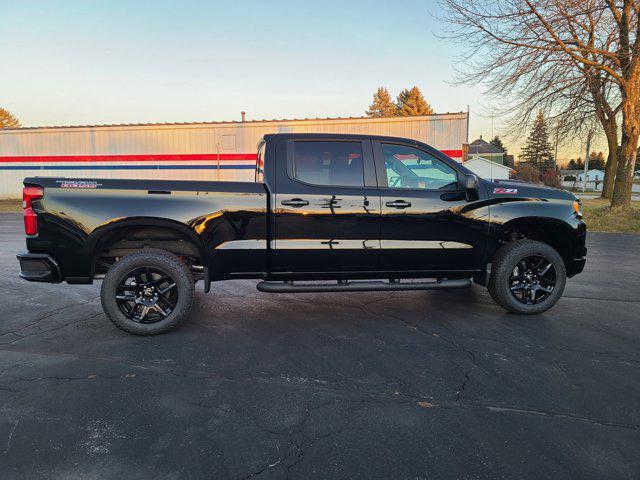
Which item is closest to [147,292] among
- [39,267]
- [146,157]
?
[39,267]

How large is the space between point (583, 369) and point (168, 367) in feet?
10.8

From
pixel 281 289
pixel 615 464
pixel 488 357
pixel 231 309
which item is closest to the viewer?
pixel 615 464

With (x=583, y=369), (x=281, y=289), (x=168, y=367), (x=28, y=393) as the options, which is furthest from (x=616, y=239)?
(x=28, y=393)

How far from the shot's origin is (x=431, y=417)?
274 cm

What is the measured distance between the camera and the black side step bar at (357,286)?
14.1 ft

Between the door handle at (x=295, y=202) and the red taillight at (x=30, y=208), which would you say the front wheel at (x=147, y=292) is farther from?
the door handle at (x=295, y=202)

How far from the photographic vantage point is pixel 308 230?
14.0 ft

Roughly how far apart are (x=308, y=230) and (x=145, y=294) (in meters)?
1.68

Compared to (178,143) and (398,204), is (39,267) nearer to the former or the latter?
(398,204)

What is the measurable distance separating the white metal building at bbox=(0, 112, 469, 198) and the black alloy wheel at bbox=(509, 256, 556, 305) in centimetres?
1477

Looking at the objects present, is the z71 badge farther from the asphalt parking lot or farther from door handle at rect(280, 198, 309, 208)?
door handle at rect(280, 198, 309, 208)

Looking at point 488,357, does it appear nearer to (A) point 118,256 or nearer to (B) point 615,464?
(B) point 615,464

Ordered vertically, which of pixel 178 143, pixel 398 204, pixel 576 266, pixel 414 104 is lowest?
pixel 576 266

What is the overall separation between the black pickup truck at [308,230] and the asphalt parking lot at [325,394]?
0.45 metres
